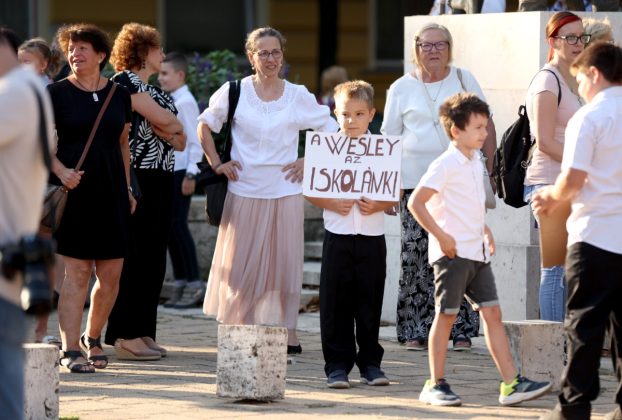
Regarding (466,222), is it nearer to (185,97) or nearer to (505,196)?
(505,196)

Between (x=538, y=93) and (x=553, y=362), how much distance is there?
4.68 feet

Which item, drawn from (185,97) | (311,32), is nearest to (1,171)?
(185,97)

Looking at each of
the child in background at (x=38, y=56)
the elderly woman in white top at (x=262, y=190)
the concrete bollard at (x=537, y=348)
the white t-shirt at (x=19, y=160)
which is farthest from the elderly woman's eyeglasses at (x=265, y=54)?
the white t-shirt at (x=19, y=160)

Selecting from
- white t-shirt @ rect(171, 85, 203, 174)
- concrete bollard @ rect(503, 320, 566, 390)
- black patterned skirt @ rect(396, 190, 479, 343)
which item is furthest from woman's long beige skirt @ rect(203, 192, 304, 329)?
white t-shirt @ rect(171, 85, 203, 174)

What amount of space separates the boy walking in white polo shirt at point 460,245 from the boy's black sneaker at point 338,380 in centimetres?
59

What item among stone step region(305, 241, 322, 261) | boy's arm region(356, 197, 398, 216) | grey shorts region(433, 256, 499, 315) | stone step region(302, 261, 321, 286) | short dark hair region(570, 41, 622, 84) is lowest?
stone step region(302, 261, 321, 286)

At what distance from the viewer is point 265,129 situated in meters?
8.92

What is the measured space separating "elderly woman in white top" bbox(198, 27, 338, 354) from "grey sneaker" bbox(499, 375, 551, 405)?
204 centimetres

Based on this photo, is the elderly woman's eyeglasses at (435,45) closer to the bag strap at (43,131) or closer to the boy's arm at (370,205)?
the boy's arm at (370,205)

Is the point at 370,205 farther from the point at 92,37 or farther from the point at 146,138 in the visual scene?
the point at 92,37

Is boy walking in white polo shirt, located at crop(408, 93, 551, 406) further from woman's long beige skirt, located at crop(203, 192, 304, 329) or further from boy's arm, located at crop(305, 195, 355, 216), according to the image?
woman's long beige skirt, located at crop(203, 192, 304, 329)

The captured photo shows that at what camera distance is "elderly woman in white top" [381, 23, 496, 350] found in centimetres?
919

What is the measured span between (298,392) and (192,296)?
13.3ft

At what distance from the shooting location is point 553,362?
7844 millimetres
